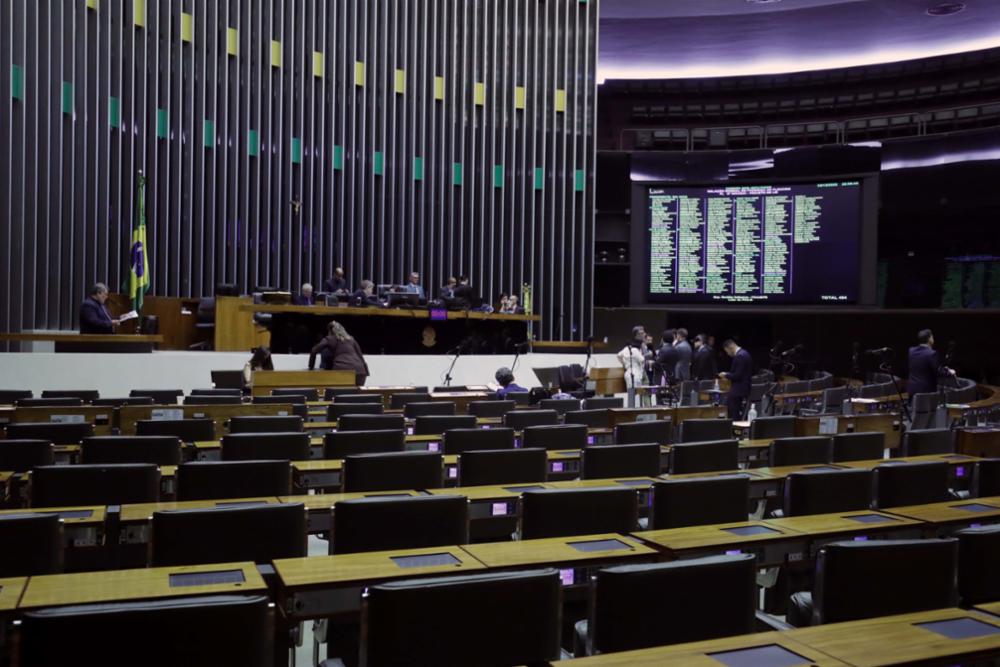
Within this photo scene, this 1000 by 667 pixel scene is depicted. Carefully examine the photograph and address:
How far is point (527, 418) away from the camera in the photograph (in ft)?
20.8

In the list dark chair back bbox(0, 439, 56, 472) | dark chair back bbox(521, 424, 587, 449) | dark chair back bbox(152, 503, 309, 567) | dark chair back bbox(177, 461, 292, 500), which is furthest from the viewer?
dark chair back bbox(521, 424, 587, 449)

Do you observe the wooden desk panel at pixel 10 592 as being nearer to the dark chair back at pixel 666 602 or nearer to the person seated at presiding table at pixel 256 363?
the dark chair back at pixel 666 602

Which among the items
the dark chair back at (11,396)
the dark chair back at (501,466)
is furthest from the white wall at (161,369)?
the dark chair back at (501,466)

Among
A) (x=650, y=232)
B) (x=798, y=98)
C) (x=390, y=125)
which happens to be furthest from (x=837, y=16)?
(x=390, y=125)

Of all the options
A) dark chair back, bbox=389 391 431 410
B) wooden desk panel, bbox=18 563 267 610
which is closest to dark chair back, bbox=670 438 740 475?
wooden desk panel, bbox=18 563 267 610

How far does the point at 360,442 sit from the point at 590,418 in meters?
2.09

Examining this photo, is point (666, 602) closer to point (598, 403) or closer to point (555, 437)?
point (555, 437)

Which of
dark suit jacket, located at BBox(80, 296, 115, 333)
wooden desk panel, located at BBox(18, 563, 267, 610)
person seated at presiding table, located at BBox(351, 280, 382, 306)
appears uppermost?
person seated at presiding table, located at BBox(351, 280, 382, 306)

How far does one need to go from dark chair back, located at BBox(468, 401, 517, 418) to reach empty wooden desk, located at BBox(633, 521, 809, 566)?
4007 millimetres

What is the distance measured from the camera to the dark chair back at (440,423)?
→ 6.00 m

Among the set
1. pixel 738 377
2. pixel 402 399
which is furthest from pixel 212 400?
pixel 738 377

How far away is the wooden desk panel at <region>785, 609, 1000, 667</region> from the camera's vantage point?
1.94 metres

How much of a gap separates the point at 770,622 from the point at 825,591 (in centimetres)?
34

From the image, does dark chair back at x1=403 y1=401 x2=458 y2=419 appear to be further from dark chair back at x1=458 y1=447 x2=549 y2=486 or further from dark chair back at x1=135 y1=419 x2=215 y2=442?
dark chair back at x1=458 y1=447 x2=549 y2=486
